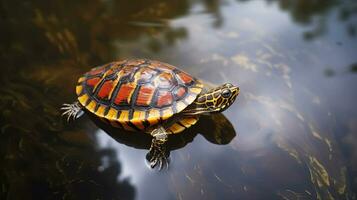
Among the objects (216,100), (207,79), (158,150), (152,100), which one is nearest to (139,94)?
(152,100)

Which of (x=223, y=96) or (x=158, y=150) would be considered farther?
(x=223, y=96)

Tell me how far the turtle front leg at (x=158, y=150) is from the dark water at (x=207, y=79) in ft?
0.21

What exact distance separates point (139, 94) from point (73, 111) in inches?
26.6

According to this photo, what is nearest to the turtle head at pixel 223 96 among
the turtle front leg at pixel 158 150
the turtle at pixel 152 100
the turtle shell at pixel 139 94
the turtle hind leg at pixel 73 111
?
the turtle at pixel 152 100

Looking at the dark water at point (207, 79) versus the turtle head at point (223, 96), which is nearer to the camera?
the dark water at point (207, 79)

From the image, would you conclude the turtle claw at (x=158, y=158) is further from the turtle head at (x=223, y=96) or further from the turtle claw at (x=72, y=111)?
the turtle claw at (x=72, y=111)

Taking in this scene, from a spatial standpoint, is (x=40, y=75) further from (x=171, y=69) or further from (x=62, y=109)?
(x=171, y=69)

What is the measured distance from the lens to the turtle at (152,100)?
2.66 meters

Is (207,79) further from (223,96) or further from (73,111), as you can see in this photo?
(73,111)

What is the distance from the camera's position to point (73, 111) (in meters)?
3.00

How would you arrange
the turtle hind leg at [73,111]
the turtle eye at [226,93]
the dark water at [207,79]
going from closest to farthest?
1. the dark water at [207,79]
2. the turtle eye at [226,93]
3. the turtle hind leg at [73,111]

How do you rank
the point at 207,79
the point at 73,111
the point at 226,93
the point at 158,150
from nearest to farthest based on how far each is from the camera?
1. the point at 158,150
2. the point at 226,93
3. the point at 73,111
4. the point at 207,79

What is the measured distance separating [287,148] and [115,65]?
1586 millimetres

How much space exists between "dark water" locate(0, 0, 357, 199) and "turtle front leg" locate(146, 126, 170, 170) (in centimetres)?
6
